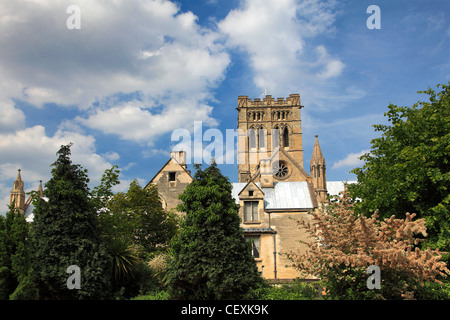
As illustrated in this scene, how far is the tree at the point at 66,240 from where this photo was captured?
55.0ft

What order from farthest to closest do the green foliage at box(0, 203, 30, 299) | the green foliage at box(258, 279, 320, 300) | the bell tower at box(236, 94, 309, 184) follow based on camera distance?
the bell tower at box(236, 94, 309, 184) → the green foliage at box(258, 279, 320, 300) → the green foliage at box(0, 203, 30, 299)

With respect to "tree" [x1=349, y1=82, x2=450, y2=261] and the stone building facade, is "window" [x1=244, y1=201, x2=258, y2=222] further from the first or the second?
"tree" [x1=349, y1=82, x2=450, y2=261]

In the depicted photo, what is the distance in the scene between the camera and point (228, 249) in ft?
63.8

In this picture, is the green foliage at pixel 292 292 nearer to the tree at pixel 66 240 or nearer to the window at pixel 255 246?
the tree at pixel 66 240

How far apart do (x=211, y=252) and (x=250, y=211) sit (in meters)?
15.4

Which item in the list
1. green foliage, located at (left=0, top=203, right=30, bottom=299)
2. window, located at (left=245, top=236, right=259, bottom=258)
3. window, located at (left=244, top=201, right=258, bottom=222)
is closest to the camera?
green foliage, located at (left=0, top=203, right=30, bottom=299)

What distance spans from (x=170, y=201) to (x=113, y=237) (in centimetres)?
1153

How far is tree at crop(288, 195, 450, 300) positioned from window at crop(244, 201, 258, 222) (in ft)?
56.9

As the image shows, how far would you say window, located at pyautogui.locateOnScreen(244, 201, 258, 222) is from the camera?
34312 mm

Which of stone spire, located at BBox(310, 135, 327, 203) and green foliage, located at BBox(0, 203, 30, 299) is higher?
stone spire, located at BBox(310, 135, 327, 203)

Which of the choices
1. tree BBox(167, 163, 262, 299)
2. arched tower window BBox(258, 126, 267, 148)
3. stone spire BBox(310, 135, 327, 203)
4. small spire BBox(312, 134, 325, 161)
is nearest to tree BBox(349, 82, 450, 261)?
tree BBox(167, 163, 262, 299)

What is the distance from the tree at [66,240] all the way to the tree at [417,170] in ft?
49.2
